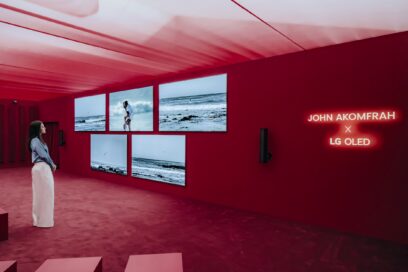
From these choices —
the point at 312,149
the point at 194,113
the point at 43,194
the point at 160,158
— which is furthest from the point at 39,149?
the point at 312,149

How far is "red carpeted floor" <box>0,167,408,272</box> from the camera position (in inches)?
137

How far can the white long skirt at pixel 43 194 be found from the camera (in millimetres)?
4688

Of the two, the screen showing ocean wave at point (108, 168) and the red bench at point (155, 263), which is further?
the screen showing ocean wave at point (108, 168)

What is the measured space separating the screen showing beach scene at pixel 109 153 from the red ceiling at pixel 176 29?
305cm

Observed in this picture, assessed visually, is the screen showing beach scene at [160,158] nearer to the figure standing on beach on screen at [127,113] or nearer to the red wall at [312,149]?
the red wall at [312,149]

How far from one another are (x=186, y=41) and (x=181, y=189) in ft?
12.3

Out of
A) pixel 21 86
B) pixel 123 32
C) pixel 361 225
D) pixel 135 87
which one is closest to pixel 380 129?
pixel 361 225

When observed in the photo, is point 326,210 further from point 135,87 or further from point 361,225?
point 135,87

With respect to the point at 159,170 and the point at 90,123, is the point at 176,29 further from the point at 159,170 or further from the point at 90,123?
the point at 90,123

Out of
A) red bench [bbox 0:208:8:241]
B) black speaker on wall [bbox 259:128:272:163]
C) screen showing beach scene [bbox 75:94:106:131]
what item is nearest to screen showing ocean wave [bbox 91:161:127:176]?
screen showing beach scene [bbox 75:94:106:131]

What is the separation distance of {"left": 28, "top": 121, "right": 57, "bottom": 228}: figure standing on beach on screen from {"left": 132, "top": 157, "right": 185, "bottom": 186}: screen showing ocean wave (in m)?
2.92

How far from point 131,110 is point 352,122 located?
5841 mm

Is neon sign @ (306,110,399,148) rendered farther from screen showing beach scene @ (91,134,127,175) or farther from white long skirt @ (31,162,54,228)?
screen showing beach scene @ (91,134,127,175)

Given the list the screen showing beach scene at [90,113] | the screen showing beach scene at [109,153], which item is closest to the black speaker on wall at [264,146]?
the screen showing beach scene at [109,153]
